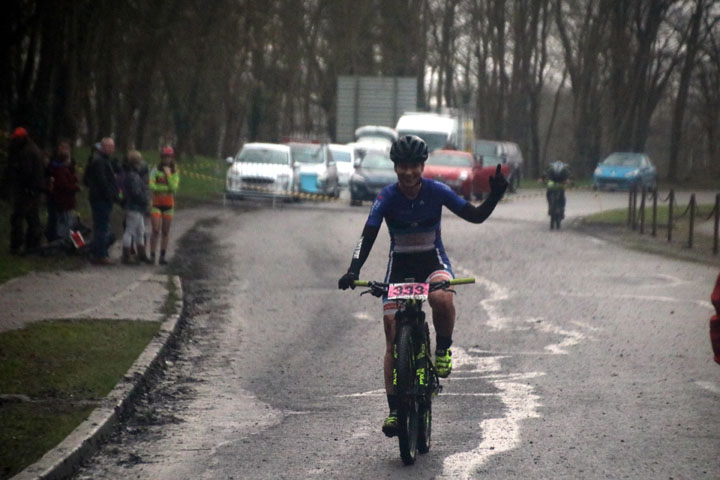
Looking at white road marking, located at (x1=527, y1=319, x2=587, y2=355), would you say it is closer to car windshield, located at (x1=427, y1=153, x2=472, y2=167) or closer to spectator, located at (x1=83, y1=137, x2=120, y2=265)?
spectator, located at (x1=83, y1=137, x2=120, y2=265)

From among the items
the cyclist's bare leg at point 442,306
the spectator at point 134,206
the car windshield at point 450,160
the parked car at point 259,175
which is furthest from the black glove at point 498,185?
the car windshield at point 450,160

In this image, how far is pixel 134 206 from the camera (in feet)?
61.5

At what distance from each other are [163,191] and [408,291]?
11.8 metres

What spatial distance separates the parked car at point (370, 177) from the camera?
3731 cm

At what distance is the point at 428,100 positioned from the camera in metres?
76.6

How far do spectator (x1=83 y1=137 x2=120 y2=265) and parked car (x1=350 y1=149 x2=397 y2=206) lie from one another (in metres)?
18.6

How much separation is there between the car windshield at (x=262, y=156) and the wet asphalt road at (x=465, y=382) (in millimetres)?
16949

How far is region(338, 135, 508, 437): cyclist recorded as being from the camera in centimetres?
782

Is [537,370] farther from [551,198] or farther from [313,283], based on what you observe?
[551,198]

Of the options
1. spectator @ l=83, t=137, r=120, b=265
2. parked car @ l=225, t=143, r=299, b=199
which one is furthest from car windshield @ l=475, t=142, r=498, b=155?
spectator @ l=83, t=137, r=120, b=265

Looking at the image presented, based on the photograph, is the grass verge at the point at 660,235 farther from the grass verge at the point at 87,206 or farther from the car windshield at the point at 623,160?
the car windshield at the point at 623,160

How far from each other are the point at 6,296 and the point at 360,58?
174 ft

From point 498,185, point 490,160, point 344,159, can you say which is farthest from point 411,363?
point 490,160

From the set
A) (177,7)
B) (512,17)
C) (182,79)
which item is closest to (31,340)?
(177,7)
